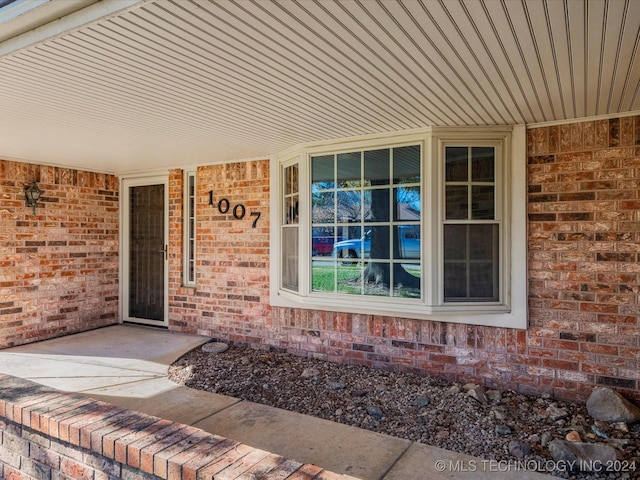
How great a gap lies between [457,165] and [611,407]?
2297mm

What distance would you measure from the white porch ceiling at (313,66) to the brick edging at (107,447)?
176 centimetres

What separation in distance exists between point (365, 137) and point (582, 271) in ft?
7.54

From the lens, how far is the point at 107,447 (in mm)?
1577

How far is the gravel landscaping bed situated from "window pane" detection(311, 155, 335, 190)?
6.37 ft

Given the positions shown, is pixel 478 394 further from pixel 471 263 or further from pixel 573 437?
pixel 471 263

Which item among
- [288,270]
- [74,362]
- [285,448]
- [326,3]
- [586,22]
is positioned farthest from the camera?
[288,270]

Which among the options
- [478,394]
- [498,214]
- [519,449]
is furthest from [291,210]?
[519,449]

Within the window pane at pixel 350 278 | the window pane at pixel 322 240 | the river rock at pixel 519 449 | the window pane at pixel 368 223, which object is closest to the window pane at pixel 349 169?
the window pane at pixel 368 223

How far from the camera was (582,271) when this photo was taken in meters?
3.64

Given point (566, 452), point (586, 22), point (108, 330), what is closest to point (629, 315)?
point (566, 452)

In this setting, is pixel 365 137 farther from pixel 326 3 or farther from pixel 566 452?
pixel 566 452

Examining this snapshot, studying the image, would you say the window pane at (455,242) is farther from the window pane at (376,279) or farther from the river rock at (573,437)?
the river rock at (573,437)

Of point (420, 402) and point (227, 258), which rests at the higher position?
point (227, 258)

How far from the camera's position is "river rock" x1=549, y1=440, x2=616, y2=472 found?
260 cm
